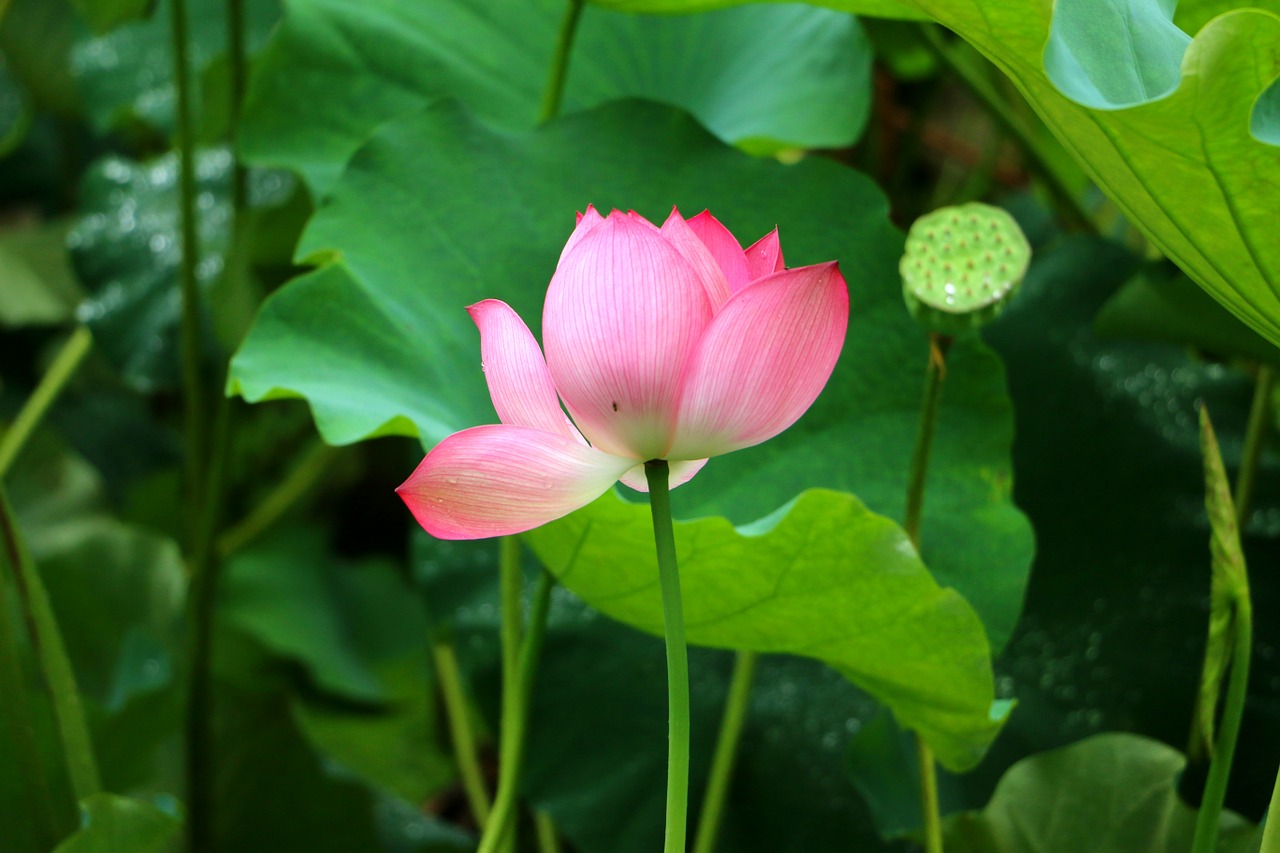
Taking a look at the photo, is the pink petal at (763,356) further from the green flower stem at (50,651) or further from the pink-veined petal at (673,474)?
the green flower stem at (50,651)

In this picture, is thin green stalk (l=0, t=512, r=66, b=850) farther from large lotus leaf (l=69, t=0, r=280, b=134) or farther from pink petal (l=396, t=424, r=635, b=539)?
large lotus leaf (l=69, t=0, r=280, b=134)

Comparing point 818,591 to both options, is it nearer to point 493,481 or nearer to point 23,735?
point 493,481

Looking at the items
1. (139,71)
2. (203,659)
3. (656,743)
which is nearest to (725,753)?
(656,743)

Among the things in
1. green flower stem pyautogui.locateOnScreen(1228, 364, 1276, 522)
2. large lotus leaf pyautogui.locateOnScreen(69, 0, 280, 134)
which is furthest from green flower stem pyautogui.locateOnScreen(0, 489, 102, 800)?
large lotus leaf pyautogui.locateOnScreen(69, 0, 280, 134)

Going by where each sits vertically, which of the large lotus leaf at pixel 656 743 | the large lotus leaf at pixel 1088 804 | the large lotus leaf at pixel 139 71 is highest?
the large lotus leaf at pixel 139 71

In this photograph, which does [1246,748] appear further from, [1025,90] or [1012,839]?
[1025,90]

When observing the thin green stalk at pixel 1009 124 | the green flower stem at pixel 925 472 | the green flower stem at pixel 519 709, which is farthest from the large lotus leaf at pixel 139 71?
the green flower stem at pixel 925 472

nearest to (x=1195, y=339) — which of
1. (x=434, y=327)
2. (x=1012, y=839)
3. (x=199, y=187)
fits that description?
(x=1012, y=839)
